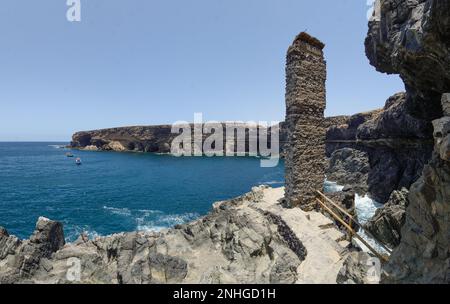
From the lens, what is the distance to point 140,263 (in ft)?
44.2

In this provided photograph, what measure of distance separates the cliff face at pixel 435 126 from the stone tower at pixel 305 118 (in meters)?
4.68

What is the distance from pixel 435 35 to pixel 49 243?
79.0ft

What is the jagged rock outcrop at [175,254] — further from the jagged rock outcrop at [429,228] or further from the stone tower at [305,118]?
the jagged rock outcrop at [429,228]

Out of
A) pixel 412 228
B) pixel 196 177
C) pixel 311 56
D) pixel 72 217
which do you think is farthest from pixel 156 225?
pixel 196 177

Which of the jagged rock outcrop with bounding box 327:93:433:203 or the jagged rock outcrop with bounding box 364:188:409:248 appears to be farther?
the jagged rock outcrop with bounding box 327:93:433:203

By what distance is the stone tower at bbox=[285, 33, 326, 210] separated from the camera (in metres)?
14.5

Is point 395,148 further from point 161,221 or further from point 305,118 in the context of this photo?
point 161,221

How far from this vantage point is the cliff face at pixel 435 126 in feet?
20.7

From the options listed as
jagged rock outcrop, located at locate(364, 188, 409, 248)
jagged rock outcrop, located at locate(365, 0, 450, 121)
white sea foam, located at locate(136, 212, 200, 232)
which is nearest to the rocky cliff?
white sea foam, located at locate(136, 212, 200, 232)

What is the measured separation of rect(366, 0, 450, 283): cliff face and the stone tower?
4682 mm

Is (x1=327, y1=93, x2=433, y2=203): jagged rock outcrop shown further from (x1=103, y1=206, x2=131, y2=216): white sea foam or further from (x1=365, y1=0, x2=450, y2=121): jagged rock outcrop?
(x1=103, y1=206, x2=131, y2=216): white sea foam

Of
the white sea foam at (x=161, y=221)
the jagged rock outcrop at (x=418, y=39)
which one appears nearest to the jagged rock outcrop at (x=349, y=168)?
the jagged rock outcrop at (x=418, y=39)

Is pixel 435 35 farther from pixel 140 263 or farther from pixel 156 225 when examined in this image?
pixel 156 225

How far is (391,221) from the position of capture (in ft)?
67.3
